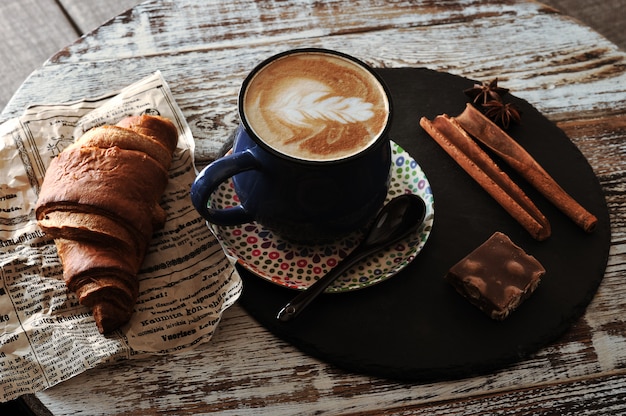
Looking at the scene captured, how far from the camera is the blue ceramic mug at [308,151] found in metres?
0.85

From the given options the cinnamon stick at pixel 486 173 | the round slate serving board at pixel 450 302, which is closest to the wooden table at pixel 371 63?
the round slate serving board at pixel 450 302

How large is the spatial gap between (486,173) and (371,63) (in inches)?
13.4

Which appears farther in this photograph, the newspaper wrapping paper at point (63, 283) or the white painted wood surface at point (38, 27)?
the white painted wood surface at point (38, 27)

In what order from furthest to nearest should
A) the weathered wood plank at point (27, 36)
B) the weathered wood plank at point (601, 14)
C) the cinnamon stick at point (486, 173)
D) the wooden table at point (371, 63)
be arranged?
1. the weathered wood plank at point (601, 14)
2. the weathered wood plank at point (27, 36)
3. the cinnamon stick at point (486, 173)
4. the wooden table at point (371, 63)

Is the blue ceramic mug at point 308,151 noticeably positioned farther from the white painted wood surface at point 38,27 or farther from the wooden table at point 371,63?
the white painted wood surface at point 38,27

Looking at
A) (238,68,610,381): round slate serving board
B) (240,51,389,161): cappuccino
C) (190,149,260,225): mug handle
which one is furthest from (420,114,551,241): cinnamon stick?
(190,149,260,225): mug handle

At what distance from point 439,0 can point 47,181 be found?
88 cm

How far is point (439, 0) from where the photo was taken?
4.52 ft

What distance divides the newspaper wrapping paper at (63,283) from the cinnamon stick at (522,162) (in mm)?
491

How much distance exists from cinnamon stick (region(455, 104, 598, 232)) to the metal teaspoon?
21 centimetres

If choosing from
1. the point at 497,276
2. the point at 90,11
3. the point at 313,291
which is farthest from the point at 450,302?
the point at 90,11

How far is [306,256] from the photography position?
3.16 ft

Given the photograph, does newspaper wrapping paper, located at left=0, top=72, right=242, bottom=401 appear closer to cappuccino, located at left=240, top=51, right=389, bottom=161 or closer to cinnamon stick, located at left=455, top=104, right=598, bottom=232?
cappuccino, located at left=240, top=51, right=389, bottom=161

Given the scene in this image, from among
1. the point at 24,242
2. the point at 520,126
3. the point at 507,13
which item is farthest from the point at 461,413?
the point at 507,13
